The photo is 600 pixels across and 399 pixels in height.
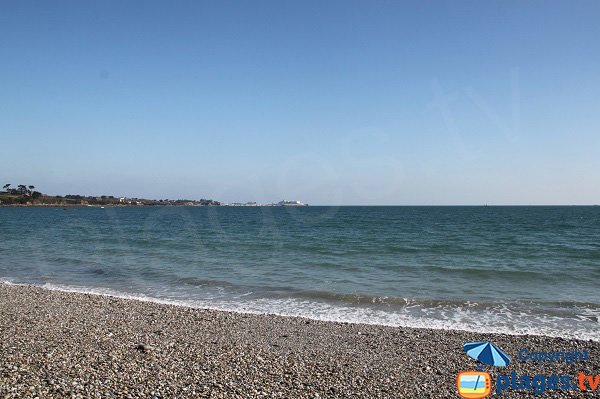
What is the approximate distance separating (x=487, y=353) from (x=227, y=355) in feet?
17.5

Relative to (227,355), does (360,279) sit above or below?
below

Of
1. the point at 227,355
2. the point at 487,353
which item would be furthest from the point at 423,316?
the point at 227,355

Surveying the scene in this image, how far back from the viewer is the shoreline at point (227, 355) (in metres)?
6.27

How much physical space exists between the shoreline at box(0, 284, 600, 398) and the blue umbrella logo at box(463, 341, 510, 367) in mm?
222

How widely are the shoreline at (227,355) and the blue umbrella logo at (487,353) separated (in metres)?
0.22

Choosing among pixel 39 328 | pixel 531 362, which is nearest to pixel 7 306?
pixel 39 328

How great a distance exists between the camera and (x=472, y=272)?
19656 mm

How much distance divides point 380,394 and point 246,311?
22.5 feet

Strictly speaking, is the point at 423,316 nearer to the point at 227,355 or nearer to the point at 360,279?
the point at 360,279

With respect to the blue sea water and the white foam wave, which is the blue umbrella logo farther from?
the blue sea water

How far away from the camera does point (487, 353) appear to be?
834 centimetres

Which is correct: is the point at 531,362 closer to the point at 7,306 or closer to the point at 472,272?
the point at 472,272

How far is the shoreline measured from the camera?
6.27 m

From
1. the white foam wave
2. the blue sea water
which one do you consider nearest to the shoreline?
the white foam wave
